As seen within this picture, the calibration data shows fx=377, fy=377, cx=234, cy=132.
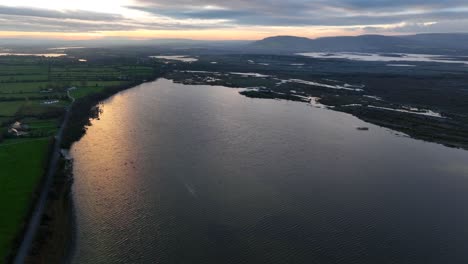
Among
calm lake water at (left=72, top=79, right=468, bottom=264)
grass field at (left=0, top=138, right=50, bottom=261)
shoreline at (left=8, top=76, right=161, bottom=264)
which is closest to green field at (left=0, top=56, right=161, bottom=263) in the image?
Result: grass field at (left=0, top=138, right=50, bottom=261)

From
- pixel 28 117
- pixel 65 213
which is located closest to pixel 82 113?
pixel 28 117

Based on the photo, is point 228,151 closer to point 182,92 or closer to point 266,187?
point 266,187

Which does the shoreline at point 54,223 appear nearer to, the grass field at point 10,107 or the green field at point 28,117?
the green field at point 28,117

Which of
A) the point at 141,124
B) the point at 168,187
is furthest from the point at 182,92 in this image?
the point at 168,187

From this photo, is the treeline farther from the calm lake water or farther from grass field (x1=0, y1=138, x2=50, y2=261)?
grass field (x1=0, y1=138, x2=50, y2=261)

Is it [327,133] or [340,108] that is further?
[340,108]

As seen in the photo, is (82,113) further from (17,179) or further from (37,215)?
(37,215)

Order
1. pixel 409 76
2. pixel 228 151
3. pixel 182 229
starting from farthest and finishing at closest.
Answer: pixel 409 76 → pixel 228 151 → pixel 182 229
